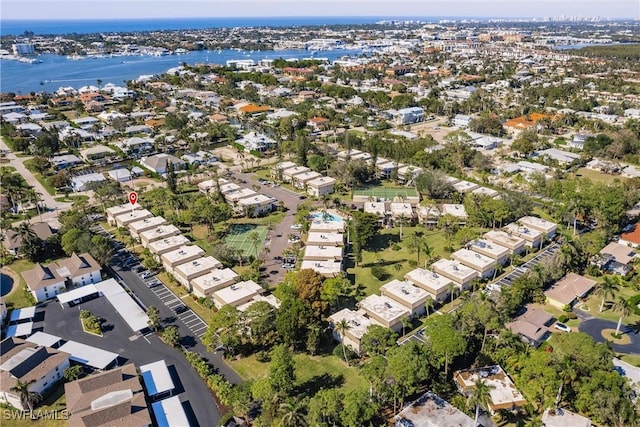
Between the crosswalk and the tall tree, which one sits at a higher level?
the tall tree

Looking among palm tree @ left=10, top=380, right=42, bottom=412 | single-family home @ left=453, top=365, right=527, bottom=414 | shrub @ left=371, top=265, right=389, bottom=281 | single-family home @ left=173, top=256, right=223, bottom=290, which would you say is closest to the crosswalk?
single-family home @ left=173, top=256, right=223, bottom=290

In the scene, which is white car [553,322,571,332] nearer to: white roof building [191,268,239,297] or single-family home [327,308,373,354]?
single-family home [327,308,373,354]

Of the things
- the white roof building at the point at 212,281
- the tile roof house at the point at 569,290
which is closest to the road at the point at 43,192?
the white roof building at the point at 212,281

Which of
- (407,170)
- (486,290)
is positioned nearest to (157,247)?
(486,290)

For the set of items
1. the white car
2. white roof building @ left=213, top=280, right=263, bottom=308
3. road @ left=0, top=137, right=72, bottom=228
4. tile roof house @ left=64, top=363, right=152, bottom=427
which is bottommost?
the white car

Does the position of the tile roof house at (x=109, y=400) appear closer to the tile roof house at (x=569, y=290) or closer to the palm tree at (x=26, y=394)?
the palm tree at (x=26, y=394)
